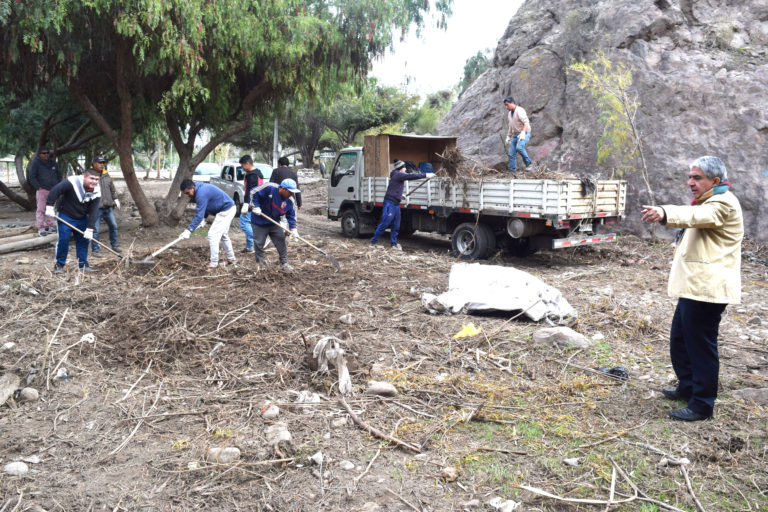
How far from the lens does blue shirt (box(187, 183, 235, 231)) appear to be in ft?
26.4

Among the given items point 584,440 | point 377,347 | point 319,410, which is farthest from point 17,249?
point 584,440

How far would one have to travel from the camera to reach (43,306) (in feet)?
20.1

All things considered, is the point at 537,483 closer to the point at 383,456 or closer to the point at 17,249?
the point at 383,456

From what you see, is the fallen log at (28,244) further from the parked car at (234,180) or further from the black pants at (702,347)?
the black pants at (702,347)

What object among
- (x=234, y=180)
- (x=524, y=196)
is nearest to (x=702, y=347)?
(x=524, y=196)

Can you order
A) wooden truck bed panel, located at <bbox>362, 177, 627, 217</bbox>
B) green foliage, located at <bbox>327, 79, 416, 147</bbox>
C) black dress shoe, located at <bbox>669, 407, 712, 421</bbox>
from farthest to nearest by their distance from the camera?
green foliage, located at <bbox>327, 79, 416, 147</bbox>
wooden truck bed panel, located at <bbox>362, 177, 627, 217</bbox>
black dress shoe, located at <bbox>669, 407, 712, 421</bbox>

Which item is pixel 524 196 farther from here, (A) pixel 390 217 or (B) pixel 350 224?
(B) pixel 350 224

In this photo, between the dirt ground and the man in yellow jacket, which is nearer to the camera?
the dirt ground

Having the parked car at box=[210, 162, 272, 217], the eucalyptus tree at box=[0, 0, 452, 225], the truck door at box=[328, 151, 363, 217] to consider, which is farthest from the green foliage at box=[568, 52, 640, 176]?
the parked car at box=[210, 162, 272, 217]

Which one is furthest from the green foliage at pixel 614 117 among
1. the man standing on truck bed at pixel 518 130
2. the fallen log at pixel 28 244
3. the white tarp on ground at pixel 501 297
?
the fallen log at pixel 28 244

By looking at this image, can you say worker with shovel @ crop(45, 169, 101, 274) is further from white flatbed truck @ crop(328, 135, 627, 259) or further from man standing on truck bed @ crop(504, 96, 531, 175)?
man standing on truck bed @ crop(504, 96, 531, 175)

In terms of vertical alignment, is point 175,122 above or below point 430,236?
above

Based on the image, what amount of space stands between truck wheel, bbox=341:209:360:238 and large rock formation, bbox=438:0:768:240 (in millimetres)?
5230

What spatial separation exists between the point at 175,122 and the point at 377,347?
34.2 feet
